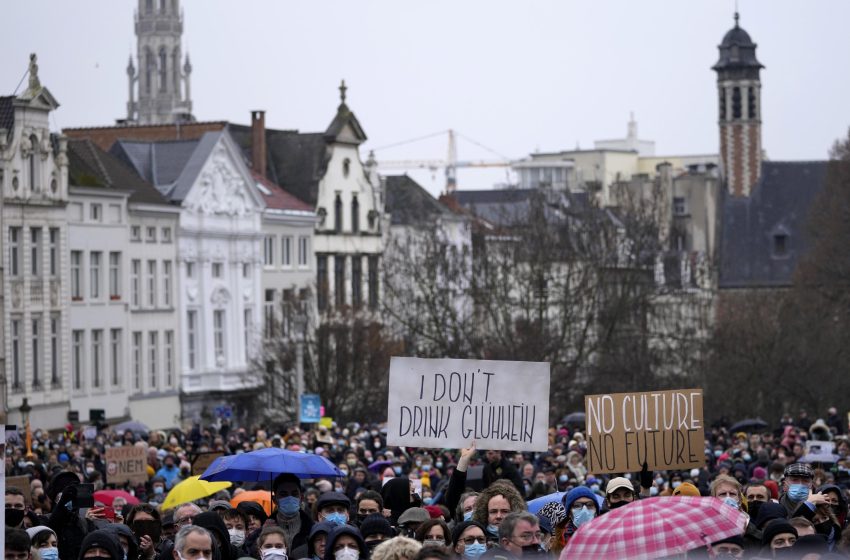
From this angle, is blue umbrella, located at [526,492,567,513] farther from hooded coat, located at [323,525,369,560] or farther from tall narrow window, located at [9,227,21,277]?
tall narrow window, located at [9,227,21,277]

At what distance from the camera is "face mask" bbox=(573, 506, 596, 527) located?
49.2 ft

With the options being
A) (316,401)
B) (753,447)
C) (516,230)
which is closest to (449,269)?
(516,230)

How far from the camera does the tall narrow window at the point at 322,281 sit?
69.2 m

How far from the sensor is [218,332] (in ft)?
240

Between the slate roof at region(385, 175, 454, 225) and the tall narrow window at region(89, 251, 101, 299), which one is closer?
the tall narrow window at region(89, 251, 101, 299)

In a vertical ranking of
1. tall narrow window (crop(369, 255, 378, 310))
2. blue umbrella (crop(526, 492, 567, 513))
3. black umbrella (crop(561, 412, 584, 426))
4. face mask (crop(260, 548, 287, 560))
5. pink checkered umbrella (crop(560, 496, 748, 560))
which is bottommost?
black umbrella (crop(561, 412, 584, 426))

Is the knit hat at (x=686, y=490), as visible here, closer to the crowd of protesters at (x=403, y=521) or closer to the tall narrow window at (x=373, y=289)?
the crowd of protesters at (x=403, y=521)

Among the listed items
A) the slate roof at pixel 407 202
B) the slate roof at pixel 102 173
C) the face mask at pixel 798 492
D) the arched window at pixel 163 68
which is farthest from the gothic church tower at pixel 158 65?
the face mask at pixel 798 492

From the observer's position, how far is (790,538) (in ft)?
41.8

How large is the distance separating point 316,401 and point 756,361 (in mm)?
18084

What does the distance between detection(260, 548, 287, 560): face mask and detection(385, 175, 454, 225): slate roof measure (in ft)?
238

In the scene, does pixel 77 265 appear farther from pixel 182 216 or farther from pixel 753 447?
pixel 753 447

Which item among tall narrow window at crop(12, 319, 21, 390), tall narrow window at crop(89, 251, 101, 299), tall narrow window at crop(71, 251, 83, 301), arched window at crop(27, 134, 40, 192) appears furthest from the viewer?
tall narrow window at crop(89, 251, 101, 299)

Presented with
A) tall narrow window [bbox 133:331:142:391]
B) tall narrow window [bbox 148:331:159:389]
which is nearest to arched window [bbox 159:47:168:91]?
tall narrow window [bbox 148:331:159:389]
